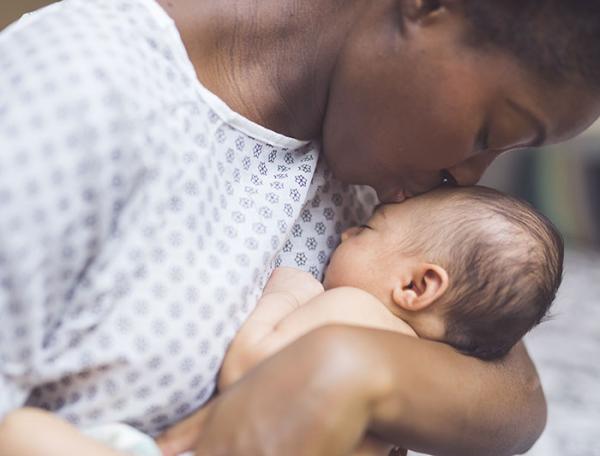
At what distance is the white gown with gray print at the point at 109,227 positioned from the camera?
0.79m

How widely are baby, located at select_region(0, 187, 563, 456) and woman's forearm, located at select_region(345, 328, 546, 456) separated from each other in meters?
0.06

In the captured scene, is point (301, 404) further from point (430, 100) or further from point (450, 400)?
point (430, 100)

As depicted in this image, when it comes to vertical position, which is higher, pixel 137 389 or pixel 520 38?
pixel 520 38

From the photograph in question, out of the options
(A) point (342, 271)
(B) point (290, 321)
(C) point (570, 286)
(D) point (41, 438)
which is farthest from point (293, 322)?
(C) point (570, 286)

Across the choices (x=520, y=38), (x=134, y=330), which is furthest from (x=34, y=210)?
(x=520, y=38)

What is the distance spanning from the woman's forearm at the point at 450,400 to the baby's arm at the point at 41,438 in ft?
0.89

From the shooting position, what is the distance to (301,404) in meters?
0.77

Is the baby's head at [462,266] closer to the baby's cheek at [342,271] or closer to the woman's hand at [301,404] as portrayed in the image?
the baby's cheek at [342,271]

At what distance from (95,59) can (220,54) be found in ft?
0.69

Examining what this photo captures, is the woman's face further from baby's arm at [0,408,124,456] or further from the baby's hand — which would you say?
baby's arm at [0,408,124,456]

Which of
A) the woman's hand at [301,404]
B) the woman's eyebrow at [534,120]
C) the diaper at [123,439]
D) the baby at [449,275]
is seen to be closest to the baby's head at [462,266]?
the baby at [449,275]

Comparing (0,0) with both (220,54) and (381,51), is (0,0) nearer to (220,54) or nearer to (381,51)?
(220,54)

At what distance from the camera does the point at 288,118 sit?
108 centimetres

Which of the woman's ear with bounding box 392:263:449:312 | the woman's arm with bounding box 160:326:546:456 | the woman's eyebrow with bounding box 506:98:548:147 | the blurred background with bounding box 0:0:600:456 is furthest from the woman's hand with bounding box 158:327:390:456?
the blurred background with bounding box 0:0:600:456
